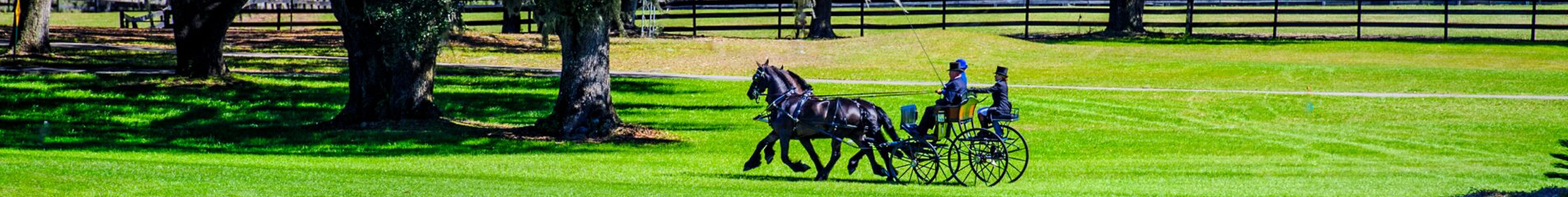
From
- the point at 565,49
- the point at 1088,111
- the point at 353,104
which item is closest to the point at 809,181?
the point at 565,49

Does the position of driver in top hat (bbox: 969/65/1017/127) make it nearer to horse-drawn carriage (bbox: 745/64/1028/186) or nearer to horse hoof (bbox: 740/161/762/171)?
horse-drawn carriage (bbox: 745/64/1028/186)

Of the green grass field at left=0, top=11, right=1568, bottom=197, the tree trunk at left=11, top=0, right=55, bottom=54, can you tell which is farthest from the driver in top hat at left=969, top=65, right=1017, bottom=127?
the tree trunk at left=11, top=0, right=55, bottom=54

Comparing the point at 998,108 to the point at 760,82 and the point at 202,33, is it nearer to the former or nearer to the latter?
the point at 760,82

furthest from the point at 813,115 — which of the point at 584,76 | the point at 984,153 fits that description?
the point at 584,76

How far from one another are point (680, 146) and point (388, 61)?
4222 millimetres

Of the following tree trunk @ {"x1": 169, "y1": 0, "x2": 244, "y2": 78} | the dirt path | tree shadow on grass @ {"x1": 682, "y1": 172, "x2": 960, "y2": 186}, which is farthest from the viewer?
the dirt path

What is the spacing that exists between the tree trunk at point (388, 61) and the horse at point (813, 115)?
7.24 meters

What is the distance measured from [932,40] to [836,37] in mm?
4898

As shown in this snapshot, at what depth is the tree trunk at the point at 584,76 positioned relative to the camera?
72.7 ft

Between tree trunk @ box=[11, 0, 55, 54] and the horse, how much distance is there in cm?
2158

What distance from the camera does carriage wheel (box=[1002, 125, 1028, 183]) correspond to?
15898mm

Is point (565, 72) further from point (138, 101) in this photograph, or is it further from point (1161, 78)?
point (1161, 78)

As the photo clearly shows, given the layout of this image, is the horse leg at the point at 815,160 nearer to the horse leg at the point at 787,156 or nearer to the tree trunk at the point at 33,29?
the horse leg at the point at 787,156

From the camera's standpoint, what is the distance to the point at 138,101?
27.0m
